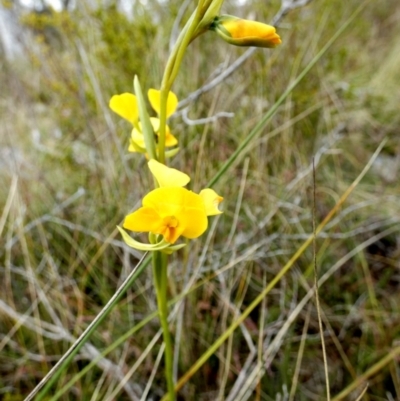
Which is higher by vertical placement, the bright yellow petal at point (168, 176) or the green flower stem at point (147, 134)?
the green flower stem at point (147, 134)

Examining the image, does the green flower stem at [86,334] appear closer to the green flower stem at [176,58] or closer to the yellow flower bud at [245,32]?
the green flower stem at [176,58]

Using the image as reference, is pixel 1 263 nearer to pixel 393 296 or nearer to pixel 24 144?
pixel 24 144

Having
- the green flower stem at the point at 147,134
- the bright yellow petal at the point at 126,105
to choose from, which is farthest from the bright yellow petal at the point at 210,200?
the bright yellow petal at the point at 126,105

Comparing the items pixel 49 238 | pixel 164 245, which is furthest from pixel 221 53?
pixel 164 245

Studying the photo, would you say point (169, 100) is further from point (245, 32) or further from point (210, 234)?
point (210, 234)

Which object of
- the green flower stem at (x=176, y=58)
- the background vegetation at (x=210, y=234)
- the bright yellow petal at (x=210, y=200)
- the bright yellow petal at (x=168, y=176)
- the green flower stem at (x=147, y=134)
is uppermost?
the green flower stem at (x=176, y=58)

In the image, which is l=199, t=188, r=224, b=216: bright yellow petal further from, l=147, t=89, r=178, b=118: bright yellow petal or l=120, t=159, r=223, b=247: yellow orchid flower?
l=147, t=89, r=178, b=118: bright yellow petal
